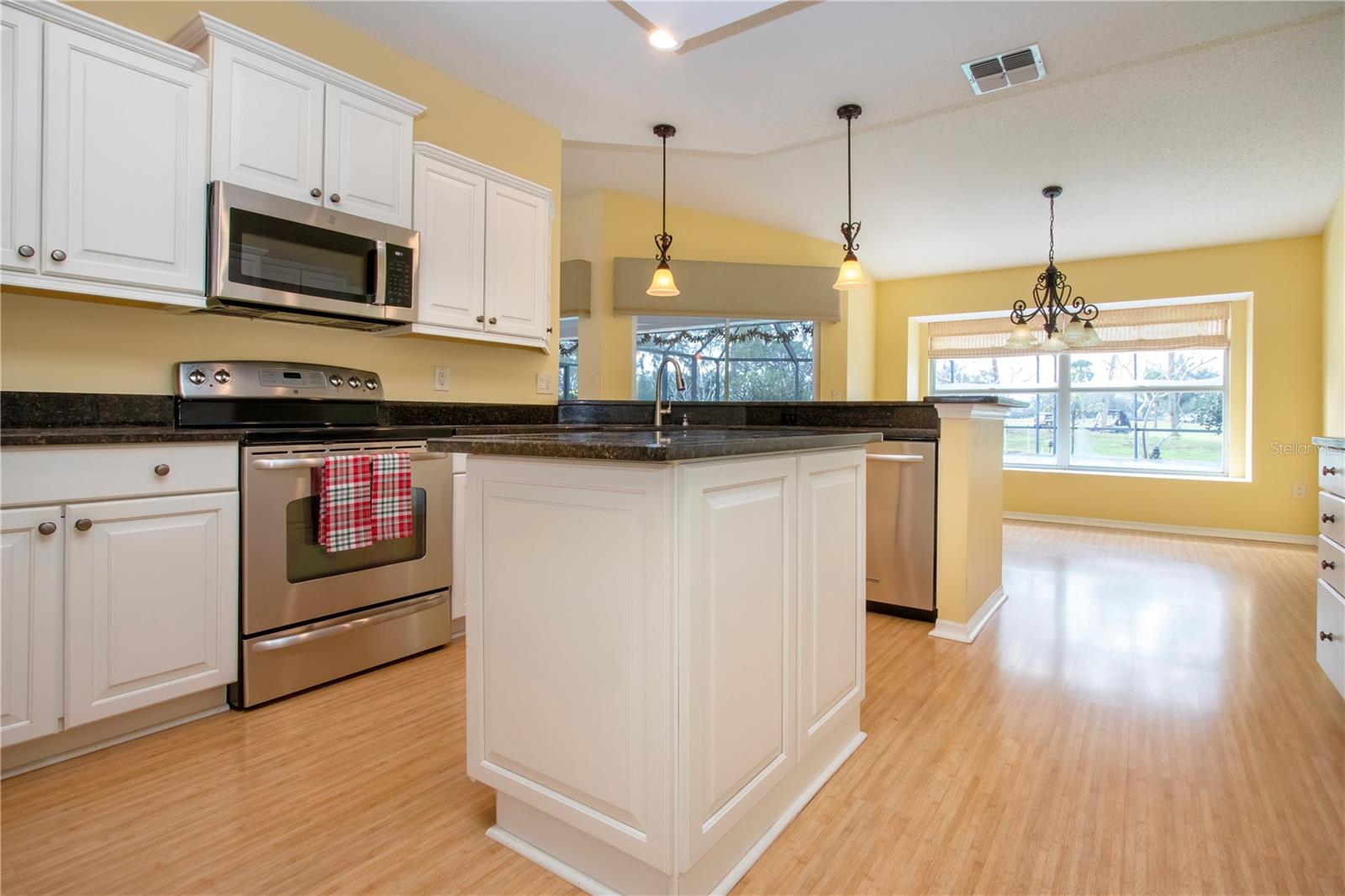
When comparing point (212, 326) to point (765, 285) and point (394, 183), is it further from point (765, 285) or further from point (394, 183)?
point (765, 285)

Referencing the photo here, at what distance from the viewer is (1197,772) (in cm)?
177

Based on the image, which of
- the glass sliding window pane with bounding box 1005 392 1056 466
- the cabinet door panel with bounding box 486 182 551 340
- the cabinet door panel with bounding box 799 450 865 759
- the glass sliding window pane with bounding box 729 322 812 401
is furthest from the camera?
the glass sliding window pane with bounding box 1005 392 1056 466

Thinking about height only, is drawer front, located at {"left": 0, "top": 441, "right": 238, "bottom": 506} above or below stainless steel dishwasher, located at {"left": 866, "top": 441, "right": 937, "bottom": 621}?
above

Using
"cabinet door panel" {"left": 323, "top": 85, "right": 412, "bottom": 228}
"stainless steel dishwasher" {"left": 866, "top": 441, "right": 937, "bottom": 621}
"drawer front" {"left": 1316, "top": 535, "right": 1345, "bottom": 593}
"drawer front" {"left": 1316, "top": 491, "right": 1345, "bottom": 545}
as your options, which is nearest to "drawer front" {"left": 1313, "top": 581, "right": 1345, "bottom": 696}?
"drawer front" {"left": 1316, "top": 535, "right": 1345, "bottom": 593}

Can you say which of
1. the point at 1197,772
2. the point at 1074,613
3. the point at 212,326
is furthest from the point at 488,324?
the point at 1074,613

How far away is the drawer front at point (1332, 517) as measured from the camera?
7.21ft

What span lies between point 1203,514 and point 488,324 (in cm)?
608

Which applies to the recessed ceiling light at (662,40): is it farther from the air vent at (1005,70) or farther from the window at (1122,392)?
the window at (1122,392)

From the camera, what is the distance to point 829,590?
5.62 ft

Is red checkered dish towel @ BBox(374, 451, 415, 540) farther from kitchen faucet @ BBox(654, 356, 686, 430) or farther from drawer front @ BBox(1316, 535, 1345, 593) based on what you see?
drawer front @ BBox(1316, 535, 1345, 593)

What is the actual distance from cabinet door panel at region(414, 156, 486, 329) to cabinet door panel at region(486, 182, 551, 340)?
0.05 meters

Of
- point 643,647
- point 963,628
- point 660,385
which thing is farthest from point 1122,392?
point 643,647

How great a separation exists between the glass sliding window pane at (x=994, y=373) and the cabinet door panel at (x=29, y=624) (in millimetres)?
7143

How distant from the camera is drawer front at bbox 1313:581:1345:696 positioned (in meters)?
2.17
